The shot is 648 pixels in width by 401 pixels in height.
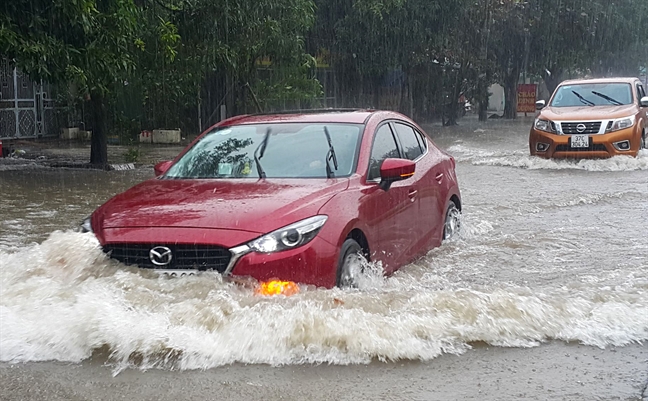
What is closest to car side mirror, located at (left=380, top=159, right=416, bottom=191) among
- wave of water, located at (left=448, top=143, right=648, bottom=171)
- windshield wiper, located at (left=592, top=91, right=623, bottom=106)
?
wave of water, located at (left=448, top=143, right=648, bottom=171)

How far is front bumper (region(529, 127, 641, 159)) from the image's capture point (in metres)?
15.7

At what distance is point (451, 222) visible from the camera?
27.8 feet

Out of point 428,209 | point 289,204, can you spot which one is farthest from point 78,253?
point 428,209

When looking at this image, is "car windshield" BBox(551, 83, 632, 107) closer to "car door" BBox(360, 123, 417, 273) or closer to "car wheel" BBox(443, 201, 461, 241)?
"car wheel" BBox(443, 201, 461, 241)

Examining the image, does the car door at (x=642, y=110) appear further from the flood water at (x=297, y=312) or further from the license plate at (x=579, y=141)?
the flood water at (x=297, y=312)

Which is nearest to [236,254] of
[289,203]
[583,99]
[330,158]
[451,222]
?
[289,203]

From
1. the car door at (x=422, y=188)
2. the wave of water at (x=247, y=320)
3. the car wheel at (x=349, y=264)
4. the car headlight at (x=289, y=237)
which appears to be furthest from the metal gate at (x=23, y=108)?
the car headlight at (x=289, y=237)

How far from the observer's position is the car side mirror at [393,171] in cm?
632

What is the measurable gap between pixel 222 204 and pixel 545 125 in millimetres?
12060

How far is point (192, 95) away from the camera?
26047mm

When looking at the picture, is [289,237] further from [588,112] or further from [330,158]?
[588,112]

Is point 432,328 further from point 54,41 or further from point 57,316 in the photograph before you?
point 54,41

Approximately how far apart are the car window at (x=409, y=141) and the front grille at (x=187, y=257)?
2.78m

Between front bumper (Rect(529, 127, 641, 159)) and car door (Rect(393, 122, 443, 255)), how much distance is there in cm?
866
